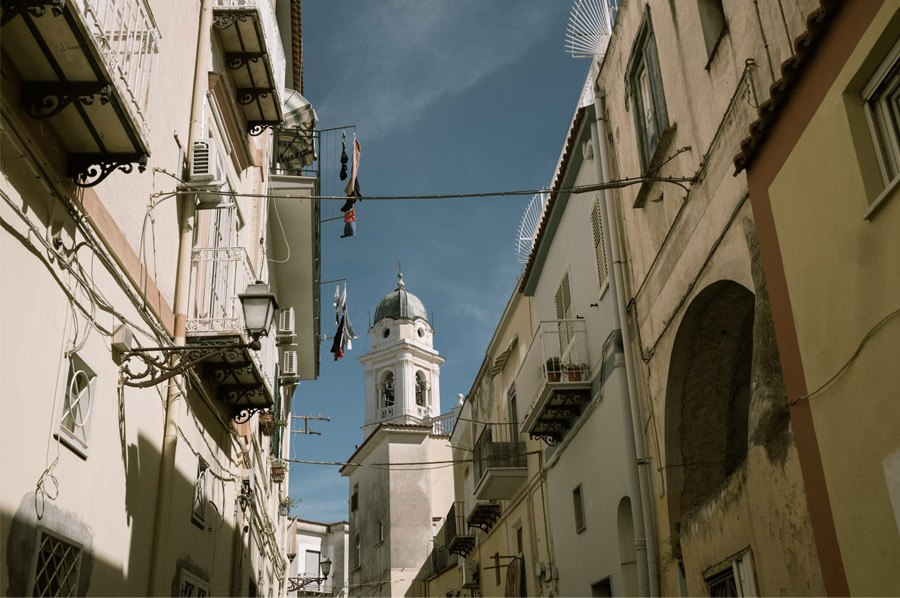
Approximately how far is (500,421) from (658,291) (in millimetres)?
11709

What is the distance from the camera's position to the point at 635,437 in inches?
457

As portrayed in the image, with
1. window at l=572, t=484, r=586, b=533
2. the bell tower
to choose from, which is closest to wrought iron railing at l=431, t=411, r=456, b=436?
the bell tower

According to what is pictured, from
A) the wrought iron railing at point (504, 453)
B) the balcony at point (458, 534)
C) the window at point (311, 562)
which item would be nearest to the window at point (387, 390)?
the window at point (311, 562)

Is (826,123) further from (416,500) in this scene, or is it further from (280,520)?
(416,500)

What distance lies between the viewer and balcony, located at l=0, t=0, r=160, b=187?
550 centimetres

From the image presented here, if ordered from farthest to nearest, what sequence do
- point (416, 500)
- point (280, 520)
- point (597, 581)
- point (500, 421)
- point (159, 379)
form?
point (416, 500), point (280, 520), point (500, 421), point (597, 581), point (159, 379)

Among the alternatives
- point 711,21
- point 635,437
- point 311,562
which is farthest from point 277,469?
point 311,562

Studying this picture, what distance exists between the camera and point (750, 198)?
7.79 metres

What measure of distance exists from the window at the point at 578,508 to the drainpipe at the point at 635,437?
12.0 feet

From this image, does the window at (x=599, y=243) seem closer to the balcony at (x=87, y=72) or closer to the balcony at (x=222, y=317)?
the balcony at (x=222, y=317)

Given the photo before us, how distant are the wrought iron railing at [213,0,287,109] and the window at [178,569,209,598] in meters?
6.52

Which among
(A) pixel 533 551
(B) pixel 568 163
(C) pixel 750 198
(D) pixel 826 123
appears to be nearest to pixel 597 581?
(A) pixel 533 551

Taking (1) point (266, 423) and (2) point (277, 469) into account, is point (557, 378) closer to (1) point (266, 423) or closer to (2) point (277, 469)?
(1) point (266, 423)

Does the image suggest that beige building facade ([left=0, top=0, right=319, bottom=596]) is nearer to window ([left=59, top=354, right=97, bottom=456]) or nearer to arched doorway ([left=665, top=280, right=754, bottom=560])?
window ([left=59, top=354, right=97, bottom=456])
